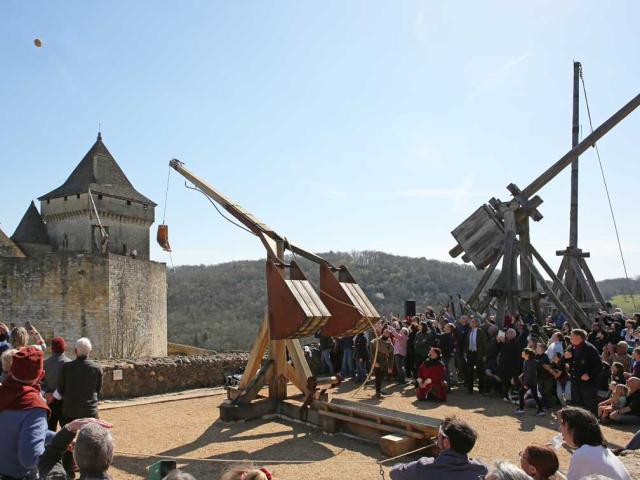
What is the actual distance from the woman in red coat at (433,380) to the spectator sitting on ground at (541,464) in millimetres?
5984

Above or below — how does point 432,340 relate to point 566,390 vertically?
above

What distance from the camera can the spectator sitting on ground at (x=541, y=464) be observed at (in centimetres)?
271

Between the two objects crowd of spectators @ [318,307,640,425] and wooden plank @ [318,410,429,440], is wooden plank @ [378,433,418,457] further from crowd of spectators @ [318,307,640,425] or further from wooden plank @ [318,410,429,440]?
crowd of spectators @ [318,307,640,425]

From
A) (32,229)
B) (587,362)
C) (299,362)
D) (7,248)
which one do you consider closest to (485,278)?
(587,362)

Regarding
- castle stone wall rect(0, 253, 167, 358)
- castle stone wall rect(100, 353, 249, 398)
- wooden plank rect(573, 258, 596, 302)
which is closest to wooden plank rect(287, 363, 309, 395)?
castle stone wall rect(100, 353, 249, 398)

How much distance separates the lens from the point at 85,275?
65.0ft

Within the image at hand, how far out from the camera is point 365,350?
35.3 feet

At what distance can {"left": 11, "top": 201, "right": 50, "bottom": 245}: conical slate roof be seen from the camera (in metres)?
27.6

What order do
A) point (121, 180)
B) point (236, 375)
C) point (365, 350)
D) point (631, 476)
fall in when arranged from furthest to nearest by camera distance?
point (121, 180) → point (365, 350) → point (236, 375) → point (631, 476)

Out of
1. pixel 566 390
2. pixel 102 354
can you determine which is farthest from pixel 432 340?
pixel 102 354

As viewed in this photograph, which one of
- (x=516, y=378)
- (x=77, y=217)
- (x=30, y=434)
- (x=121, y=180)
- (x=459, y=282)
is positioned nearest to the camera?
(x=30, y=434)

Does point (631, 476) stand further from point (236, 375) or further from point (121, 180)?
point (121, 180)

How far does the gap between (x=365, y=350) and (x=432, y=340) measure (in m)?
1.43

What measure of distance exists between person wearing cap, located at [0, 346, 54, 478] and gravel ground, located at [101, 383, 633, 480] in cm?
198
